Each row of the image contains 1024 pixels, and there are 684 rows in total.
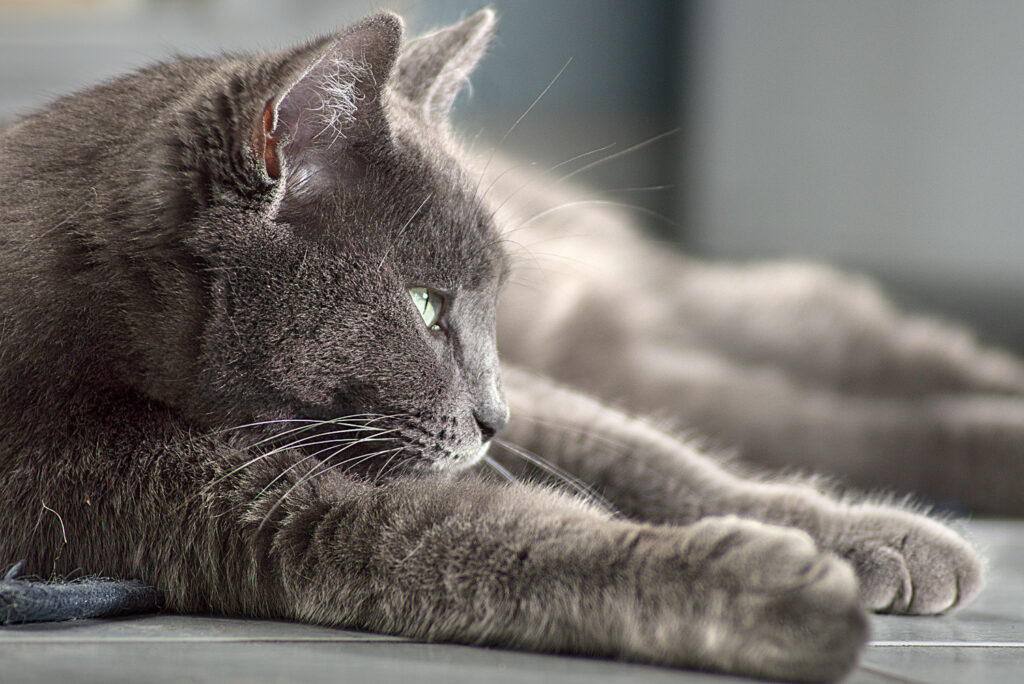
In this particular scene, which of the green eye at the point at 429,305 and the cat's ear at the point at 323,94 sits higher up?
the cat's ear at the point at 323,94

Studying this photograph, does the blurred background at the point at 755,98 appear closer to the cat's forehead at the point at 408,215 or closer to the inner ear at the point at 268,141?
the cat's forehead at the point at 408,215

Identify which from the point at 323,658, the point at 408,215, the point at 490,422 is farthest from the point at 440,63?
the point at 323,658

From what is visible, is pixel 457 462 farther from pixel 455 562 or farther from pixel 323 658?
pixel 323 658

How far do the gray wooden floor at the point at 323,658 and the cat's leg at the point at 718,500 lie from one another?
129mm

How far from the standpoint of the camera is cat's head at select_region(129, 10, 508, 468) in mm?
1058

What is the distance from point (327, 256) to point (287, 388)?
0.50ft

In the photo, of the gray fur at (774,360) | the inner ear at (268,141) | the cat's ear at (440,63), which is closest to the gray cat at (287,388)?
the inner ear at (268,141)

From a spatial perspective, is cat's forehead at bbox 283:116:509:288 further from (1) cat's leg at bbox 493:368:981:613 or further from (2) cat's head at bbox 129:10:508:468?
(1) cat's leg at bbox 493:368:981:613

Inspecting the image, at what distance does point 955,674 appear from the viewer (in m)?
0.85

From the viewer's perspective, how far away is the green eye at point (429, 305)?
1.17 meters

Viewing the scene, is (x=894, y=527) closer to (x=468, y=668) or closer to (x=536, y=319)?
(x=468, y=668)

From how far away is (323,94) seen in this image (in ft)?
3.53

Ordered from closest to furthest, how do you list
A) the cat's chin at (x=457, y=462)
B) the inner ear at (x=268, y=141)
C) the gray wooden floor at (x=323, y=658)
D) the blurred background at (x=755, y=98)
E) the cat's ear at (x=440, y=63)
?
the gray wooden floor at (x=323, y=658) < the inner ear at (x=268, y=141) < the cat's chin at (x=457, y=462) < the cat's ear at (x=440, y=63) < the blurred background at (x=755, y=98)

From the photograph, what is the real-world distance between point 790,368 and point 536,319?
0.65 metres
